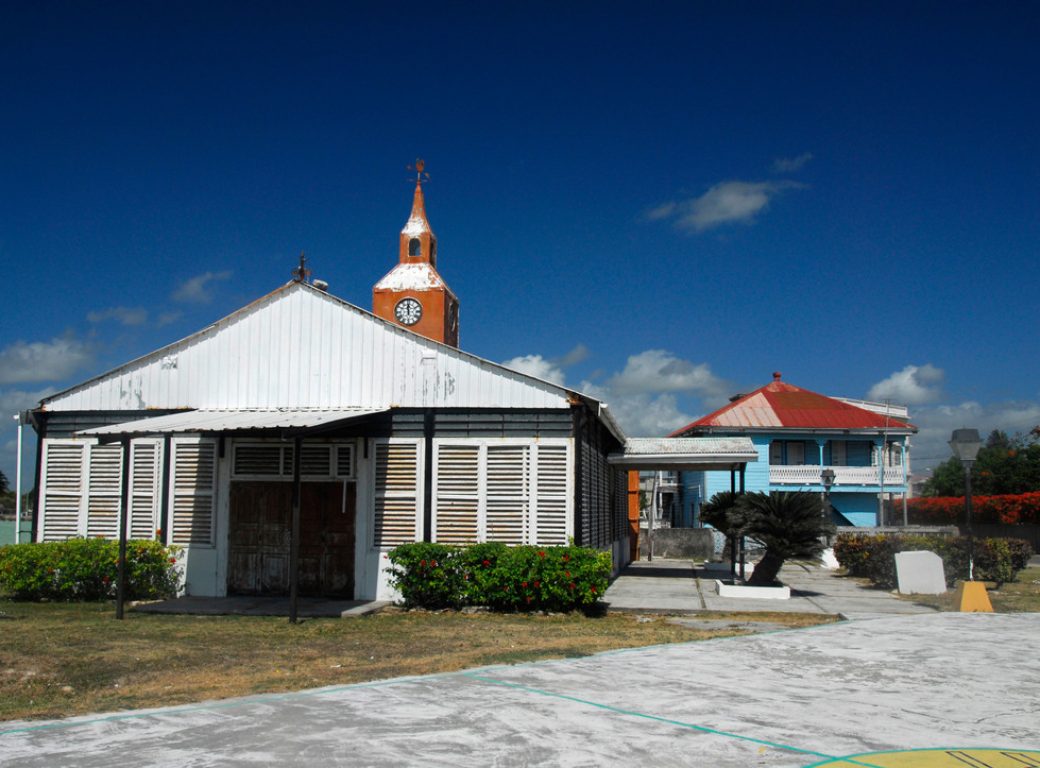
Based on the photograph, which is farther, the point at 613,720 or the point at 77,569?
the point at 77,569

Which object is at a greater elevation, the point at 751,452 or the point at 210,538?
the point at 751,452

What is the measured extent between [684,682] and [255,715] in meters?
3.70

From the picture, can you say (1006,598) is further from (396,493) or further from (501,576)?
(396,493)

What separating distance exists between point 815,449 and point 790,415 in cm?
185

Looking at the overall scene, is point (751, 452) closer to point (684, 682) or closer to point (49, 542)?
point (684, 682)

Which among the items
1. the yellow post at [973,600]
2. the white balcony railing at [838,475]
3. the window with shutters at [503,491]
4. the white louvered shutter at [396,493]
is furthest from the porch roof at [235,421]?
the white balcony railing at [838,475]

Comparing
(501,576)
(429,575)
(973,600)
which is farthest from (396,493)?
(973,600)

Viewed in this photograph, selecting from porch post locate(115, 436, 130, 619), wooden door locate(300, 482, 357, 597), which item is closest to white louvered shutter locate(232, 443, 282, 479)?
wooden door locate(300, 482, 357, 597)

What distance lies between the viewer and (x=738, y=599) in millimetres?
15656

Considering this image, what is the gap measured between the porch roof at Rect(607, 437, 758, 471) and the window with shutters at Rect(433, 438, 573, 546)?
413 cm

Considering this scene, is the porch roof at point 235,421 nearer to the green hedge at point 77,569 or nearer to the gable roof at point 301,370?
the gable roof at point 301,370

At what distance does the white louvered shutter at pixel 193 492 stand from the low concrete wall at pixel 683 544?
694 inches

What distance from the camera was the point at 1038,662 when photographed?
9.80 m

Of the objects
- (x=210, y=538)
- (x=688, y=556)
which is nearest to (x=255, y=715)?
(x=210, y=538)
